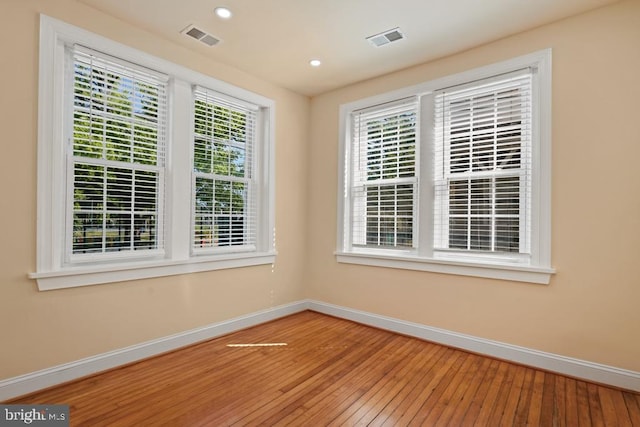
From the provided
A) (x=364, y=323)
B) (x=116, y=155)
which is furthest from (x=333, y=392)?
Answer: (x=116, y=155)

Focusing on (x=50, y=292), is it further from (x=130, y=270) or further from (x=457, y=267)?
(x=457, y=267)

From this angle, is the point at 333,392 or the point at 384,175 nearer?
the point at 333,392

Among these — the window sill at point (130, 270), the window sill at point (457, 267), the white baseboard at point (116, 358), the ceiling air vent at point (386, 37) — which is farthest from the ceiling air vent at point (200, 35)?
the white baseboard at point (116, 358)

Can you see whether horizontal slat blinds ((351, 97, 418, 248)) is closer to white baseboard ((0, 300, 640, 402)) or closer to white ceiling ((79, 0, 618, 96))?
Result: white ceiling ((79, 0, 618, 96))

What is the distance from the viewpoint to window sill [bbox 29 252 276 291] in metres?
2.46

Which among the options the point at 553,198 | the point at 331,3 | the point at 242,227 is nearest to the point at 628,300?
the point at 553,198

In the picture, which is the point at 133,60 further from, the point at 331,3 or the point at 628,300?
the point at 628,300

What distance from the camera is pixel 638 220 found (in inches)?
95.8

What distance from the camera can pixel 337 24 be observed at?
112 inches

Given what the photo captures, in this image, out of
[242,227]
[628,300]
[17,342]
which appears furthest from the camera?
[242,227]

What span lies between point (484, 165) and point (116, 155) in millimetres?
3372

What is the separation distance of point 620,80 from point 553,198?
992 mm

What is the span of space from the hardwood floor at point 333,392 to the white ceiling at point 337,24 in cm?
296

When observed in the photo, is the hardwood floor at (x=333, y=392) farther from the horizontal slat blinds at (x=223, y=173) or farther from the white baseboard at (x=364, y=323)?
the horizontal slat blinds at (x=223, y=173)
